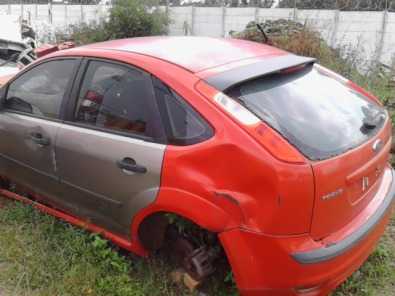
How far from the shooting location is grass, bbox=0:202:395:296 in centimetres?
308

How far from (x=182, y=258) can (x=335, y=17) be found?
9.08 meters

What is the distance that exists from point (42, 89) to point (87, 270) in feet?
4.75

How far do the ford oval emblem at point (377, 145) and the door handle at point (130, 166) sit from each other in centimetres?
139

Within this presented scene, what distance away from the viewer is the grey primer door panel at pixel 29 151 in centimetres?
345

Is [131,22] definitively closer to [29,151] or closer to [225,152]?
[29,151]

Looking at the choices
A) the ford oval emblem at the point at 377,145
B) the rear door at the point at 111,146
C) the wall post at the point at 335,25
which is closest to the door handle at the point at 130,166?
the rear door at the point at 111,146

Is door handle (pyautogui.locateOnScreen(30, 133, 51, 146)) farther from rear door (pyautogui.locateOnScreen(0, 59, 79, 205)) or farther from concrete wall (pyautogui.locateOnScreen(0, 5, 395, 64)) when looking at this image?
concrete wall (pyautogui.locateOnScreen(0, 5, 395, 64))

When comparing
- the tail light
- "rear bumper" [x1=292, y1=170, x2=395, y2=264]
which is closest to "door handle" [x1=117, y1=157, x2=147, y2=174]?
the tail light

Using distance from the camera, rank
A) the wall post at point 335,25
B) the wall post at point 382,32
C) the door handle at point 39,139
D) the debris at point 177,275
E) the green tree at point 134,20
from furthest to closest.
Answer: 1. the green tree at point 134,20
2. the wall post at point 335,25
3. the wall post at point 382,32
4. the door handle at point 39,139
5. the debris at point 177,275

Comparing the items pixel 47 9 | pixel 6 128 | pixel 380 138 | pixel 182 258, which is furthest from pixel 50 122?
pixel 47 9

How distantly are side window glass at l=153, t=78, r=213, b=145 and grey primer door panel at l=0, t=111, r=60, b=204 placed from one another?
3.33ft

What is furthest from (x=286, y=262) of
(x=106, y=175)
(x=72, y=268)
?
(x=72, y=268)

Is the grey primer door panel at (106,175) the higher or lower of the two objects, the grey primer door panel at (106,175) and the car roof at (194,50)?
the lower

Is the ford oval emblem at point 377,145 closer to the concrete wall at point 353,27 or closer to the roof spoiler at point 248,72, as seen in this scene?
the roof spoiler at point 248,72
